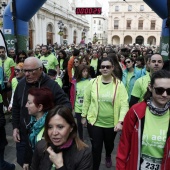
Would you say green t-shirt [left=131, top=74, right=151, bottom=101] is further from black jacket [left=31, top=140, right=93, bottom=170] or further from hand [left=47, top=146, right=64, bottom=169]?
hand [left=47, top=146, right=64, bottom=169]

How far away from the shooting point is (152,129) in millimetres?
1804

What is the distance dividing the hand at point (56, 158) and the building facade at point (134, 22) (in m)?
62.6

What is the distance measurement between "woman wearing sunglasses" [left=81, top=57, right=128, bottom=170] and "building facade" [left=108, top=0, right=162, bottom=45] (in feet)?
200

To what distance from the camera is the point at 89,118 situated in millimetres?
2969

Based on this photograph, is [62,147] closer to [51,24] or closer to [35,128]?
[35,128]

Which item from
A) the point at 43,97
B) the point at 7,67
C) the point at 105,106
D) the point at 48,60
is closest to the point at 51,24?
the point at 48,60

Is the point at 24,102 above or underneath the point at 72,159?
above

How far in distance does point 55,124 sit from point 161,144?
958 mm

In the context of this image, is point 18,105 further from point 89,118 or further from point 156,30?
point 156,30

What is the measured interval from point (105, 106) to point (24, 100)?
1117mm

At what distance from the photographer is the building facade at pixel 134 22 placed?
194 ft

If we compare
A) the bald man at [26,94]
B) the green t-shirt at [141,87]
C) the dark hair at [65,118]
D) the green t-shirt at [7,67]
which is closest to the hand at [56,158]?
the dark hair at [65,118]

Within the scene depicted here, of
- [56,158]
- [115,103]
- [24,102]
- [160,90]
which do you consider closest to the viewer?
[56,158]

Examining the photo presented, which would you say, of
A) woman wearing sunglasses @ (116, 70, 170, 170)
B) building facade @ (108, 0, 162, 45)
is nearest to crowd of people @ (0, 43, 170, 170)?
woman wearing sunglasses @ (116, 70, 170, 170)
